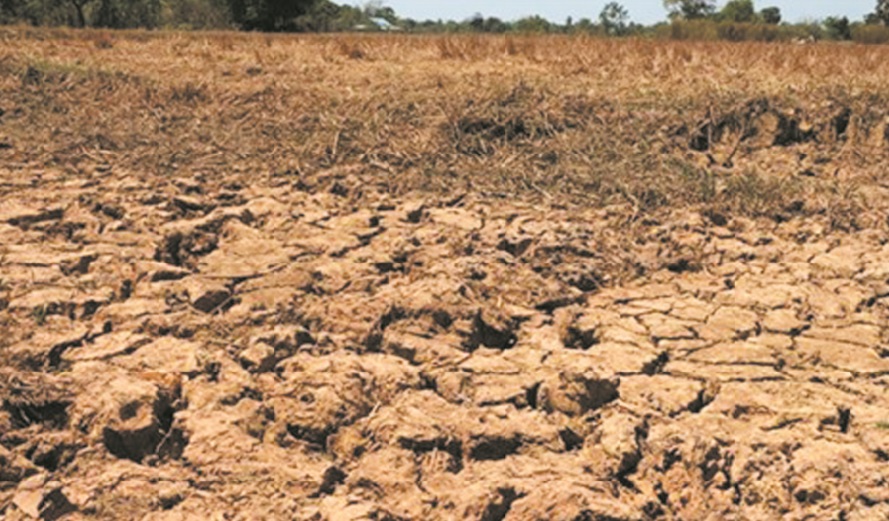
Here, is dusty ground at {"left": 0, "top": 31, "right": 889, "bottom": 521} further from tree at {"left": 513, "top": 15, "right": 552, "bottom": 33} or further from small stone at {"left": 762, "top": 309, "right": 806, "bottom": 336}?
tree at {"left": 513, "top": 15, "right": 552, "bottom": 33}

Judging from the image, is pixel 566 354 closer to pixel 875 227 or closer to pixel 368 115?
pixel 875 227

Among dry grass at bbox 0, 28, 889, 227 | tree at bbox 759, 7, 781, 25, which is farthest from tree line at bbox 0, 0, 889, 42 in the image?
dry grass at bbox 0, 28, 889, 227

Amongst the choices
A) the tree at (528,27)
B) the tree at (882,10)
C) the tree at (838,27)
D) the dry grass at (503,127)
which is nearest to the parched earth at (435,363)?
the dry grass at (503,127)

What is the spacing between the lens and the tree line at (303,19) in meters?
18.1

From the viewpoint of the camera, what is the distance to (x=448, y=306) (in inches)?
127

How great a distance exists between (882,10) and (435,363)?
44.4m

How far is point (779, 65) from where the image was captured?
7164mm

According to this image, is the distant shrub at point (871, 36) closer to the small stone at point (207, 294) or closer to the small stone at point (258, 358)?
the small stone at point (207, 294)

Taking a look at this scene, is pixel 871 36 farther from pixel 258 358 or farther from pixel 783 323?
pixel 258 358

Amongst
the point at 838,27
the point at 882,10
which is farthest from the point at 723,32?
the point at 882,10

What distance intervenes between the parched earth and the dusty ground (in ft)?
0.04

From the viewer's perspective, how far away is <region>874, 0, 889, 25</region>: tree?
39656 mm

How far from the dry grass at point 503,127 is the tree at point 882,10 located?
37538mm

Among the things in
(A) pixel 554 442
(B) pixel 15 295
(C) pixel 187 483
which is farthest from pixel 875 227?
(B) pixel 15 295
